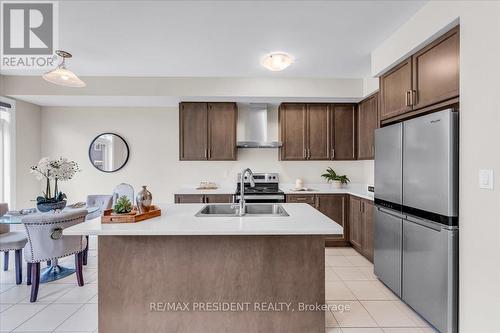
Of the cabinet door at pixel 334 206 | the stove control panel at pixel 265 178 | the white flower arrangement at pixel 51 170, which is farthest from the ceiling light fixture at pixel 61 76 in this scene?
the cabinet door at pixel 334 206

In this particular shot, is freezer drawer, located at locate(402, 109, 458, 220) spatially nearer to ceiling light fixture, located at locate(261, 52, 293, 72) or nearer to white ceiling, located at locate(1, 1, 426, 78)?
A: white ceiling, located at locate(1, 1, 426, 78)

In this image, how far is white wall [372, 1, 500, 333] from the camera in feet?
5.36

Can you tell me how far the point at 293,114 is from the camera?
4.36m

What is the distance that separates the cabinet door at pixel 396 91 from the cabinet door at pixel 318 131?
1.36 m

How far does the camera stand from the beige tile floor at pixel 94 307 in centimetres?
217

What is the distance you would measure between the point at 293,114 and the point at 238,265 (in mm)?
A: 2984

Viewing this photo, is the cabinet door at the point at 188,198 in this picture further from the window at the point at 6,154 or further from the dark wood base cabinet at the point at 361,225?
Result: the window at the point at 6,154

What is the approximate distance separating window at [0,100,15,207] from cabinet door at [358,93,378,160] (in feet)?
17.4

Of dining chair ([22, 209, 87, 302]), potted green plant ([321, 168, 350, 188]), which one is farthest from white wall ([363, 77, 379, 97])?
dining chair ([22, 209, 87, 302])

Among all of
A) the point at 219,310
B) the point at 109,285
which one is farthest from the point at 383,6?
the point at 109,285

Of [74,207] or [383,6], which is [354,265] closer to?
[383,6]

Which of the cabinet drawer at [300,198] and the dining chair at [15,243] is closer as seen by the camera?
the dining chair at [15,243]

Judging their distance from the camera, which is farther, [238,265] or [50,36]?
[50,36]

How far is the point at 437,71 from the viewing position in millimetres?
2146
